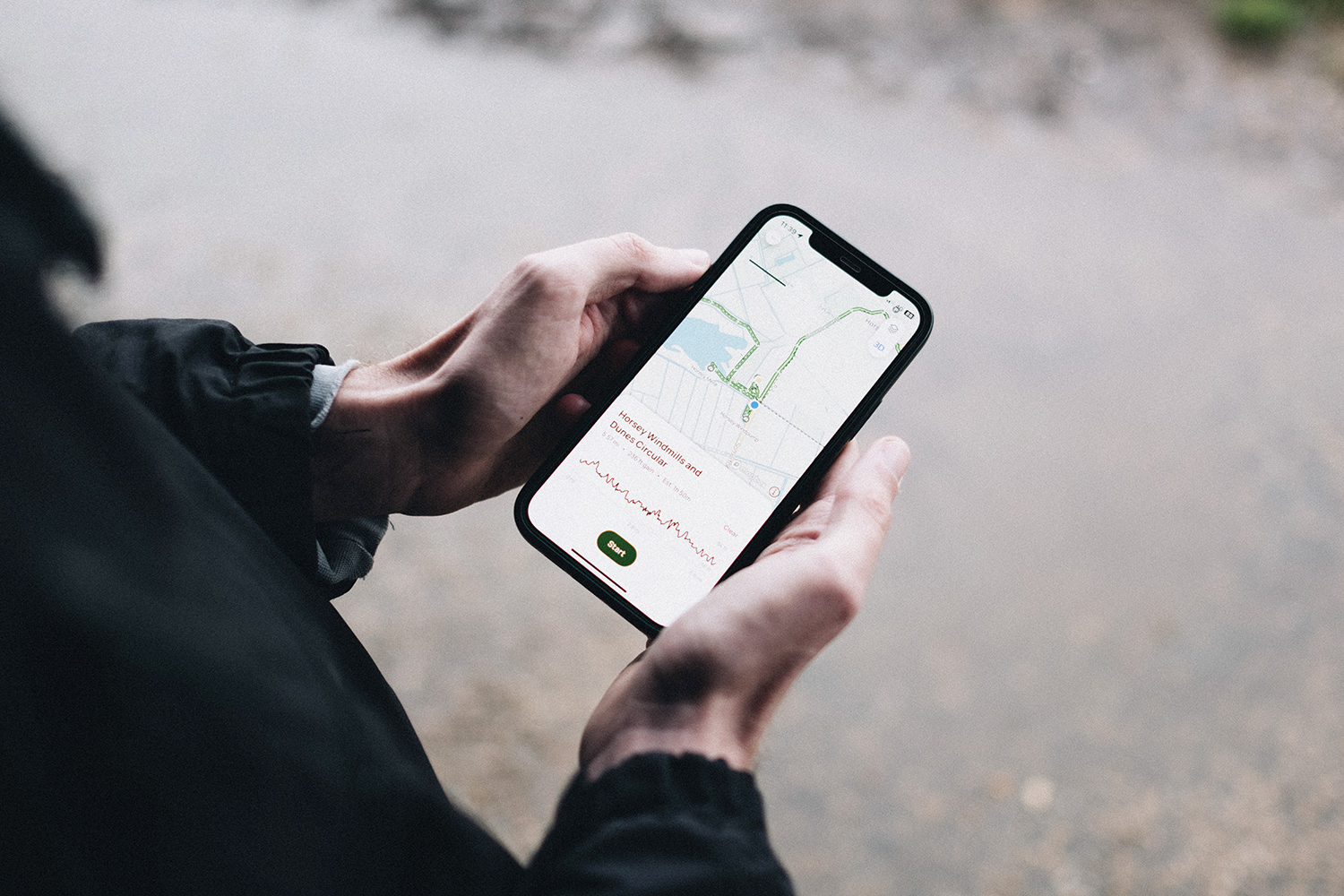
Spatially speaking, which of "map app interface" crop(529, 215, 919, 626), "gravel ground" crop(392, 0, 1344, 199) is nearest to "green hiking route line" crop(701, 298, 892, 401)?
"map app interface" crop(529, 215, 919, 626)

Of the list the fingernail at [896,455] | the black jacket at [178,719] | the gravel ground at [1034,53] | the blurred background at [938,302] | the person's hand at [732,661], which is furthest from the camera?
the gravel ground at [1034,53]

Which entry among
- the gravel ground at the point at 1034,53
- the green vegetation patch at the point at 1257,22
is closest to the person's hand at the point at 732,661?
the gravel ground at the point at 1034,53

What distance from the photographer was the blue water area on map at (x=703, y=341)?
0.94m

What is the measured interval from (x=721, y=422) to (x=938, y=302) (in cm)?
95

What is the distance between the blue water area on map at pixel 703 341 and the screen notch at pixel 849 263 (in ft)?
0.46

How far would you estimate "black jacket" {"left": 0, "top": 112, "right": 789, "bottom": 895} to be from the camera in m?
0.39

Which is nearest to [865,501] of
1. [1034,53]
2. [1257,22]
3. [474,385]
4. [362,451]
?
[474,385]

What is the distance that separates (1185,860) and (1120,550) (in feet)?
1.67

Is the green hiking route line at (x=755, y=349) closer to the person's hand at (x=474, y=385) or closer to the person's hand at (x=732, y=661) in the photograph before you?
the person's hand at (x=474, y=385)

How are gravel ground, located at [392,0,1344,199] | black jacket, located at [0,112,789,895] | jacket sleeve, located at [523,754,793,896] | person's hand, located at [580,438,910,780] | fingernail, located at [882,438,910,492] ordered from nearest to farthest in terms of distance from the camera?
black jacket, located at [0,112,789,895] → jacket sleeve, located at [523,754,793,896] → person's hand, located at [580,438,910,780] → fingernail, located at [882,438,910,492] → gravel ground, located at [392,0,1344,199]

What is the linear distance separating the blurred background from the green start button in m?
0.62

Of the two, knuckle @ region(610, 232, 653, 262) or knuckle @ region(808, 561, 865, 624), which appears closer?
knuckle @ region(808, 561, 865, 624)

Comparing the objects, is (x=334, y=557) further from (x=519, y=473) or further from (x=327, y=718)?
(x=327, y=718)

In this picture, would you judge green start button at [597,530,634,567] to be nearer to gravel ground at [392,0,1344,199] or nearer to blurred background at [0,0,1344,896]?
blurred background at [0,0,1344,896]
